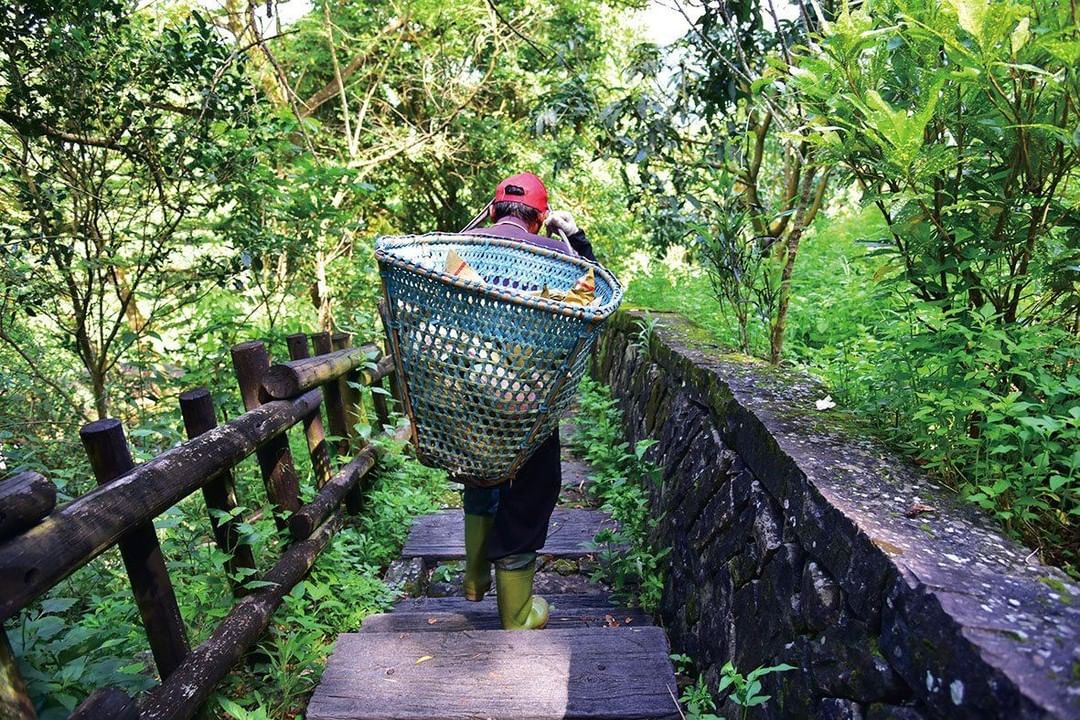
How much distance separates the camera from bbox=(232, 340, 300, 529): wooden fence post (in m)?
2.67

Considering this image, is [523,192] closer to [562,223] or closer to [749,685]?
[562,223]

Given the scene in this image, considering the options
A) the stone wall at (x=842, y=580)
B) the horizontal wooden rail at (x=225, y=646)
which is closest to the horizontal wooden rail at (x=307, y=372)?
the horizontal wooden rail at (x=225, y=646)

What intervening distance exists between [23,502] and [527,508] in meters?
1.69

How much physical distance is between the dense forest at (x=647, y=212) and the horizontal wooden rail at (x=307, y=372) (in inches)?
21.2

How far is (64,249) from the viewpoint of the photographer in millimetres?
3502

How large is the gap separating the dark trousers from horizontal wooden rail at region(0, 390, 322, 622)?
971 millimetres

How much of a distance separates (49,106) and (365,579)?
9.32 ft

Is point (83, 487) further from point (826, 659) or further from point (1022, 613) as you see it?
point (1022, 613)

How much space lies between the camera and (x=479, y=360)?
1967 mm

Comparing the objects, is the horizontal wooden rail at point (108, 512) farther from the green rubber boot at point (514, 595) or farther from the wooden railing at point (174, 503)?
the green rubber boot at point (514, 595)

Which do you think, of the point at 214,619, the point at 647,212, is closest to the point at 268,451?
the point at 214,619

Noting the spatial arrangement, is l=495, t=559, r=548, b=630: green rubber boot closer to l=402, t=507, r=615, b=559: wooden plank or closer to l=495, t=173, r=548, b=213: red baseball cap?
l=402, t=507, r=615, b=559: wooden plank


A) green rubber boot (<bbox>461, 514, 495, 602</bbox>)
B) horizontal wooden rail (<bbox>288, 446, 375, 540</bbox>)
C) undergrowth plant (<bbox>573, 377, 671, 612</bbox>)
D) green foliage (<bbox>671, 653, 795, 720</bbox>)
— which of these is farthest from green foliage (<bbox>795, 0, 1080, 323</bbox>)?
horizontal wooden rail (<bbox>288, 446, 375, 540</bbox>)

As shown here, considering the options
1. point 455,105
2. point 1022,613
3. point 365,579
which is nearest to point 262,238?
point 365,579
